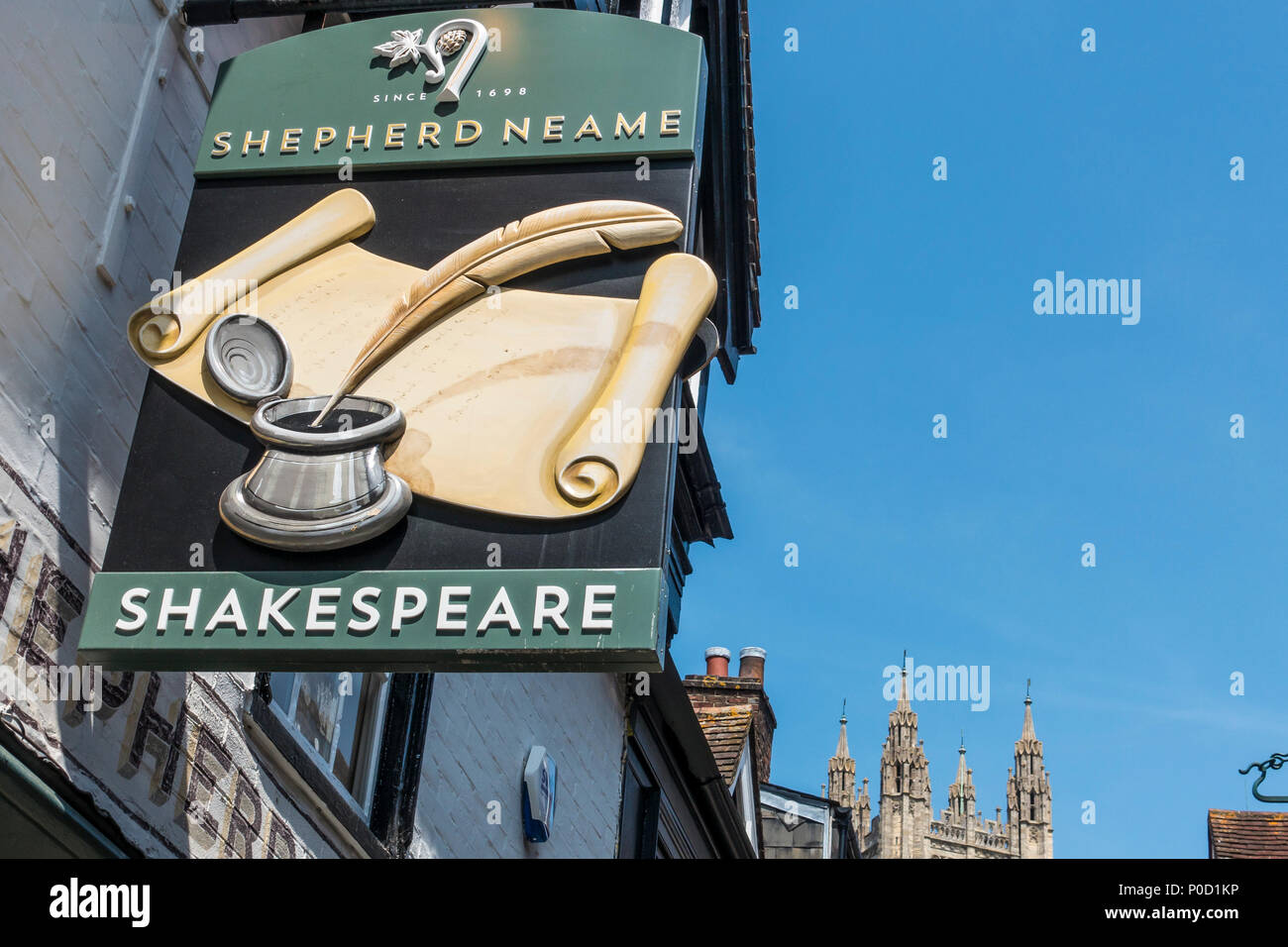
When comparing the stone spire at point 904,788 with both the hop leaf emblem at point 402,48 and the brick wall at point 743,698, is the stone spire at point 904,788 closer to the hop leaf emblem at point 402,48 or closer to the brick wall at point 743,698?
the brick wall at point 743,698

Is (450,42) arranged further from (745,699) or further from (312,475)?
(745,699)

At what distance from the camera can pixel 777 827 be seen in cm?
2144

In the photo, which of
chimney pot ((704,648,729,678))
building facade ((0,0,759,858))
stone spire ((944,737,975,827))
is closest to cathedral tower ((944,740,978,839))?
stone spire ((944,737,975,827))

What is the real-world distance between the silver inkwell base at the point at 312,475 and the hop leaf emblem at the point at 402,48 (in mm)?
1376

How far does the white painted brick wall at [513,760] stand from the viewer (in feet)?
27.0

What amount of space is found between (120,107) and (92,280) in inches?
30.1

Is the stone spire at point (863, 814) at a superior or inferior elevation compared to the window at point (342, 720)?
superior

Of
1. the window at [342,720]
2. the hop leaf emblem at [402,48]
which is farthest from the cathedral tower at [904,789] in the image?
the hop leaf emblem at [402,48]

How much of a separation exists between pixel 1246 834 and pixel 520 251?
16313mm

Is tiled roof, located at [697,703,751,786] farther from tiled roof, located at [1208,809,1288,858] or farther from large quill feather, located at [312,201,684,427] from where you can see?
large quill feather, located at [312,201,684,427]

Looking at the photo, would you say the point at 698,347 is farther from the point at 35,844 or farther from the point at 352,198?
the point at 35,844

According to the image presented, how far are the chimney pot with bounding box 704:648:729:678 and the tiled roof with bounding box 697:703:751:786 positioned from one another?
13.3ft

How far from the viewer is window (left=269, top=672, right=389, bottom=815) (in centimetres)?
708
